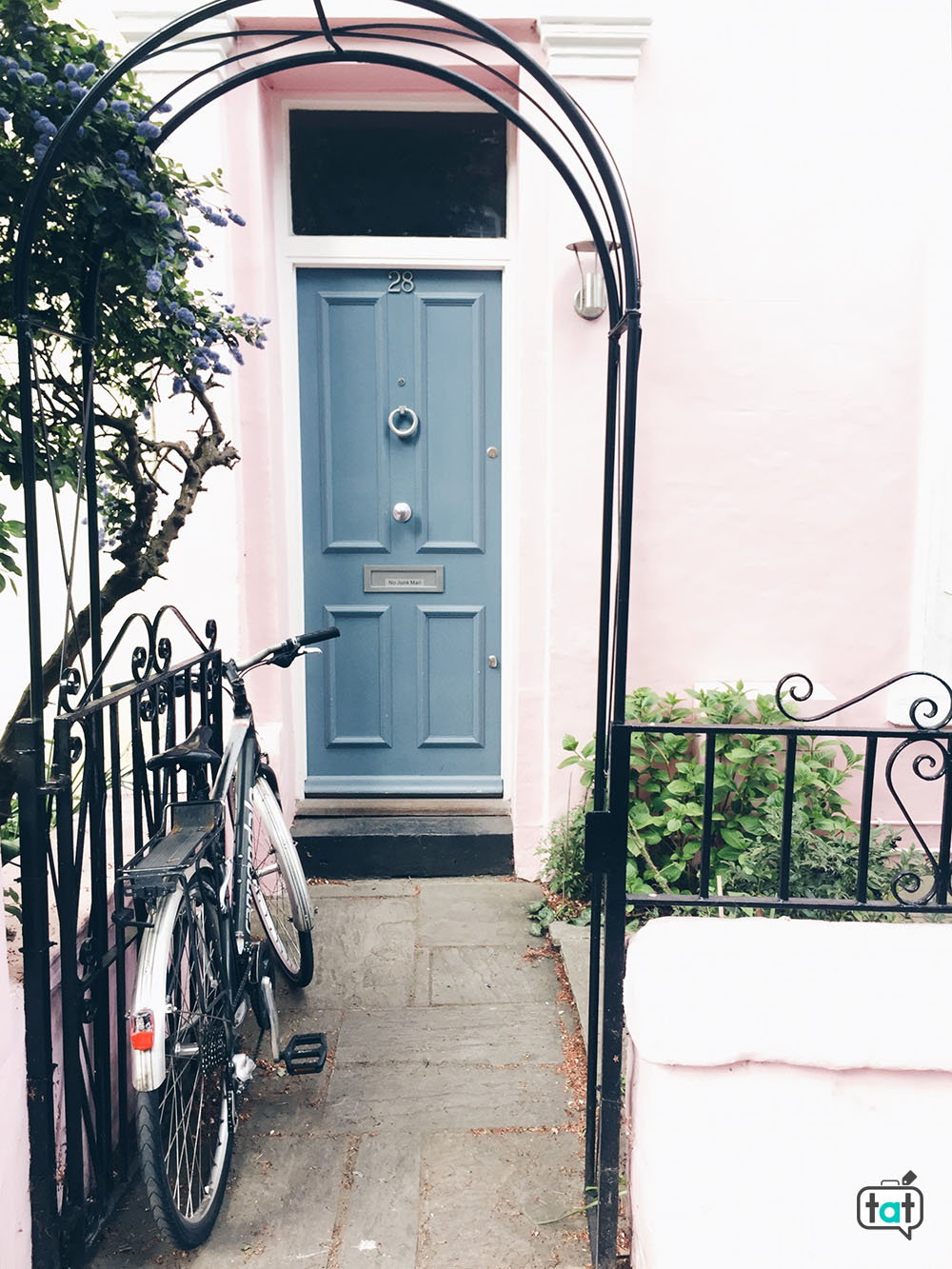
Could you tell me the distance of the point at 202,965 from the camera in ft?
7.69

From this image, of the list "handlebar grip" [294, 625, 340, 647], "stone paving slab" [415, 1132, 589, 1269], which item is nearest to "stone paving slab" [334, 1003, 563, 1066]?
"stone paving slab" [415, 1132, 589, 1269]

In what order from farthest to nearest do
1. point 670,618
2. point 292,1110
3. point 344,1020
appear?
point 670,618, point 344,1020, point 292,1110

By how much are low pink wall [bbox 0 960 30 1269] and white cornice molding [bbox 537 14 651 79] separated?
367 cm

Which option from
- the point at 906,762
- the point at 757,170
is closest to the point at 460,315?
the point at 757,170

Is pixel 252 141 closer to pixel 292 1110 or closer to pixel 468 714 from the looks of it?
pixel 468 714

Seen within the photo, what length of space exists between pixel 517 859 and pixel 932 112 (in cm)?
353

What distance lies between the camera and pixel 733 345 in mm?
4047

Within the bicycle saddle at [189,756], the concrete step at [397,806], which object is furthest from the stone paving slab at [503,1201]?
the concrete step at [397,806]

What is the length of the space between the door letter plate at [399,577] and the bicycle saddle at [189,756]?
189 cm

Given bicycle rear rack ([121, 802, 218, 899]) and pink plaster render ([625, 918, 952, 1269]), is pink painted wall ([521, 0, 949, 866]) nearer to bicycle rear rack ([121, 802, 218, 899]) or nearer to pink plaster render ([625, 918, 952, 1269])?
bicycle rear rack ([121, 802, 218, 899])

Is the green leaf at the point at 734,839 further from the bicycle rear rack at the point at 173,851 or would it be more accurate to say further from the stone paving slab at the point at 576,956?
the bicycle rear rack at the point at 173,851

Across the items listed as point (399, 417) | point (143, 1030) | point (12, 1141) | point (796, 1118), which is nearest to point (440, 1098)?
point (143, 1030)

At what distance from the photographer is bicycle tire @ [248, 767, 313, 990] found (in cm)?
301

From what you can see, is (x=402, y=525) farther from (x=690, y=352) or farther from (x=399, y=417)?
(x=690, y=352)
